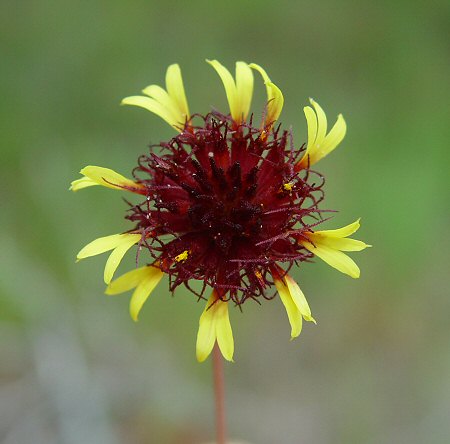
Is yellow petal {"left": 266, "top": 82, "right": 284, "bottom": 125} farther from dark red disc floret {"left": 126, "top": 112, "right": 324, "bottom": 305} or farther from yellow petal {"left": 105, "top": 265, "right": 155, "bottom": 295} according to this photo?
yellow petal {"left": 105, "top": 265, "right": 155, "bottom": 295}

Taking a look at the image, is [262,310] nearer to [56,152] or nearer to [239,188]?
[56,152]

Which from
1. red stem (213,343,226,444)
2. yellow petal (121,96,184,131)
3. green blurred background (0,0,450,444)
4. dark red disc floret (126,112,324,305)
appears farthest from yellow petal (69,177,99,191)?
green blurred background (0,0,450,444)

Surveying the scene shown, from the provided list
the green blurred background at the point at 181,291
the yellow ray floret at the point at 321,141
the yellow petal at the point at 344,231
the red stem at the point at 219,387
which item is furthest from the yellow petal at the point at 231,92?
the green blurred background at the point at 181,291

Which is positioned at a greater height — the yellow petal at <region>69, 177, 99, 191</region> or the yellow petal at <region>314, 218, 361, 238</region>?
the yellow petal at <region>69, 177, 99, 191</region>

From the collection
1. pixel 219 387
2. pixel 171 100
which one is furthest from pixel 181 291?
pixel 171 100

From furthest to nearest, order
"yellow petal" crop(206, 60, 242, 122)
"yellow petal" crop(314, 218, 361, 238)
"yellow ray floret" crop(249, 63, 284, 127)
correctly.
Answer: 1. "yellow petal" crop(206, 60, 242, 122)
2. "yellow ray floret" crop(249, 63, 284, 127)
3. "yellow petal" crop(314, 218, 361, 238)

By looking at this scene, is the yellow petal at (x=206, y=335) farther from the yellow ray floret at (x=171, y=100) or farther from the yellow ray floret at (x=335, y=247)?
the yellow ray floret at (x=171, y=100)

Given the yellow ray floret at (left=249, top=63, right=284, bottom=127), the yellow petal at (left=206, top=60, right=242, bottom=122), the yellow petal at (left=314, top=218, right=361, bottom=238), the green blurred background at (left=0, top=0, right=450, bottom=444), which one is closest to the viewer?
the yellow petal at (left=314, top=218, right=361, bottom=238)

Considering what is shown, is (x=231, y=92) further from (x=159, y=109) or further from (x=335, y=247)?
(x=335, y=247)
